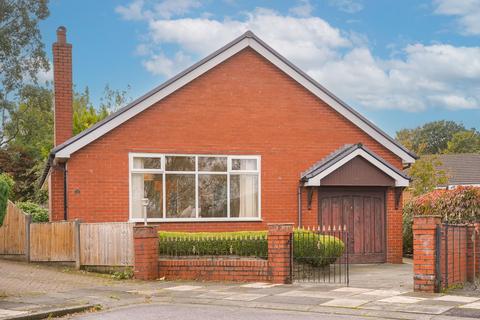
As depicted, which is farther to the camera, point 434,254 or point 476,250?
point 476,250

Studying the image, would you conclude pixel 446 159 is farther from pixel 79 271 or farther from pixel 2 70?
pixel 79 271

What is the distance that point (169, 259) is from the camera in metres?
16.8

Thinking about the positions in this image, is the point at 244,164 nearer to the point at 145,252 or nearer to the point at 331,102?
the point at 331,102

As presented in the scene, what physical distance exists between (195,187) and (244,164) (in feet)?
5.39

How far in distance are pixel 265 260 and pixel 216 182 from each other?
5272mm

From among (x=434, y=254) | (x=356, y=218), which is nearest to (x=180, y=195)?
(x=356, y=218)

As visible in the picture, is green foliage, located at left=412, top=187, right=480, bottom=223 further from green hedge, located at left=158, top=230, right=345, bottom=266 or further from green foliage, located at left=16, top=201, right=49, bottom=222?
green foliage, located at left=16, top=201, right=49, bottom=222

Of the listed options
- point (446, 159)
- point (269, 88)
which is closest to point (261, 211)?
point (269, 88)

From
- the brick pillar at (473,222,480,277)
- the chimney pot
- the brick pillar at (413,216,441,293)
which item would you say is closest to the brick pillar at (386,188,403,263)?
the brick pillar at (473,222,480,277)

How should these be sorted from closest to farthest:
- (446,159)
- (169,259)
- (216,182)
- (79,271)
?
1. (169,259)
2. (79,271)
3. (216,182)
4. (446,159)

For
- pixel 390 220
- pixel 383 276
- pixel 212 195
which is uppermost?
pixel 212 195

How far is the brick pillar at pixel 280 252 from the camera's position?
15141mm

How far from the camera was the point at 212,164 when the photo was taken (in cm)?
2055

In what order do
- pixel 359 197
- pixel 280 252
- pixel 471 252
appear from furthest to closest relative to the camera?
pixel 359 197 < pixel 280 252 < pixel 471 252
